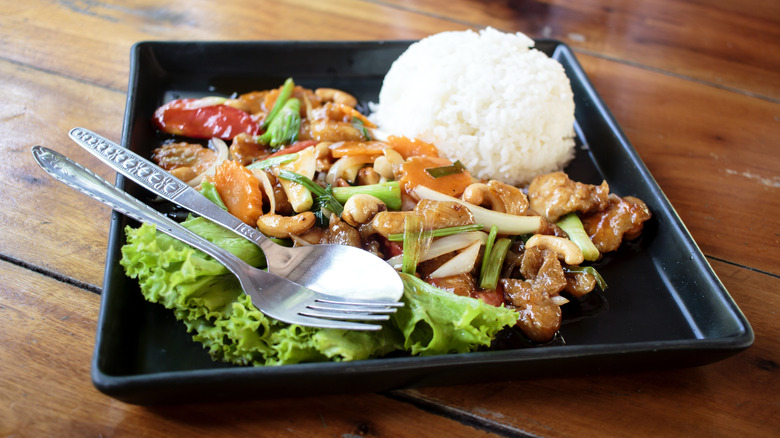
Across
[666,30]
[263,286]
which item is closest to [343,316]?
[263,286]

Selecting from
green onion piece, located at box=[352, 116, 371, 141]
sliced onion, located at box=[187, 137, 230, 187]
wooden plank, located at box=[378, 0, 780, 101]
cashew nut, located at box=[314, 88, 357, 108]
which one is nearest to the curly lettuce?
sliced onion, located at box=[187, 137, 230, 187]

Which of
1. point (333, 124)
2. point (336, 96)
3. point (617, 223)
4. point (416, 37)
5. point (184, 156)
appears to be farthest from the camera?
point (416, 37)

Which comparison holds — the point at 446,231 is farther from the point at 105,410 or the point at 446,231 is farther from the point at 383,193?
the point at 105,410

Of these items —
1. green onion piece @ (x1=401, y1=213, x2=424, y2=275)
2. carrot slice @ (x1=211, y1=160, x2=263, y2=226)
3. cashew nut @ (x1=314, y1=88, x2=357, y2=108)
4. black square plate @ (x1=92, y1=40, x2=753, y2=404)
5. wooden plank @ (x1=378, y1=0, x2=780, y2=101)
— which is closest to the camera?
black square plate @ (x1=92, y1=40, x2=753, y2=404)

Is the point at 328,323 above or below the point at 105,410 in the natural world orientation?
above

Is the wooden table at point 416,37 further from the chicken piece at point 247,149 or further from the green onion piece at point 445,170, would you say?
the green onion piece at point 445,170

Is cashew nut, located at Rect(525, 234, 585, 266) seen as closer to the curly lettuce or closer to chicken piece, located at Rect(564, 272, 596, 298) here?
chicken piece, located at Rect(564, 272, 596, 298)

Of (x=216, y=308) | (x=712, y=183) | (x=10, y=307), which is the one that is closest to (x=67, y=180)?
(x=10, y=307)
